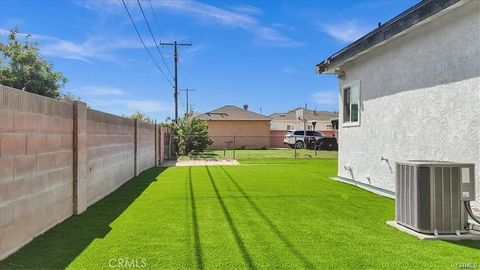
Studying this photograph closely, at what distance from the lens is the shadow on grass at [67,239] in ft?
14.5

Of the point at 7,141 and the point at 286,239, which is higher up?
the point at 7,141

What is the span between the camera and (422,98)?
25.5ft

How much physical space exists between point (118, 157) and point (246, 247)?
22.4 feet

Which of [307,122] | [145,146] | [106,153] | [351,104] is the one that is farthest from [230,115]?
[106,153]

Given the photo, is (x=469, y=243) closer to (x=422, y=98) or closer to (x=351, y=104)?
(x=422, y=98)

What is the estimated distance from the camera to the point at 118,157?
436 inches

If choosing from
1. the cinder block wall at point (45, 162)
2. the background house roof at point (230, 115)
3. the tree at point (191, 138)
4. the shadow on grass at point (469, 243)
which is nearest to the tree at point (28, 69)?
the tree at point (191, 138)

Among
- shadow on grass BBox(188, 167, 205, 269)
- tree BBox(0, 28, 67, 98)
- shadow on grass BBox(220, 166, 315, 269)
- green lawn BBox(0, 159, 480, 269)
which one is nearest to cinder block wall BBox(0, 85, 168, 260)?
green lawn BBox(0, 159, 480, 269)

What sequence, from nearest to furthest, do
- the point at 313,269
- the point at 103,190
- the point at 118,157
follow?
the point at 313,269 → the point at 103,190 → the point at 118,157

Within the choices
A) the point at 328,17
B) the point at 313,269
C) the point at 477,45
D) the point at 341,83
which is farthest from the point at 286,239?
the point at 328,17

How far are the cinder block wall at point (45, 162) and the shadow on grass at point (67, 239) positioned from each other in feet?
0.40

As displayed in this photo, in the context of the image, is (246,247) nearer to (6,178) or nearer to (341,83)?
(6,178)

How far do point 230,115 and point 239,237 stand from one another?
1420 inches

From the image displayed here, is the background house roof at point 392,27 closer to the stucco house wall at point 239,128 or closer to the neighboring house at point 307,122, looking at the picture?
the stucco house wall at point 239,128
